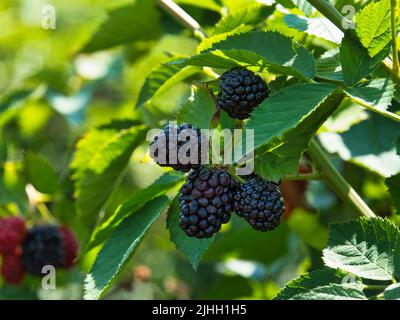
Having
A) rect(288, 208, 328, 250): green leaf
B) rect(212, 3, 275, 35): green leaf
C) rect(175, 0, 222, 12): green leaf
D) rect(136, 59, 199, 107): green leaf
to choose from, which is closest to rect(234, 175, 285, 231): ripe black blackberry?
rect(136, 59, 199, 107): green leaf

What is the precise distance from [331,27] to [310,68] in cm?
18

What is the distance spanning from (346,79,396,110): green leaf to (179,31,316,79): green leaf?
0.28 ft

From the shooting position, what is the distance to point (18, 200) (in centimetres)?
241

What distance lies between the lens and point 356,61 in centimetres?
132

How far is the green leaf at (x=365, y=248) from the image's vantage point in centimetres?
132

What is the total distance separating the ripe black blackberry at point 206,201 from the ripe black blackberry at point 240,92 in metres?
0.12

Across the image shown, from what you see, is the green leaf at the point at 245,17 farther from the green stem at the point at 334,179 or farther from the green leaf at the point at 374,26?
the green leaf at the point at 374,26

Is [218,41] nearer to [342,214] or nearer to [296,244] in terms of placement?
[342,214]

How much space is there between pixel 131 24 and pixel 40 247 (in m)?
0.75

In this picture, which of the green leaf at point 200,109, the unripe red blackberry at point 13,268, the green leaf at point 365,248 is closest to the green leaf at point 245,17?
the green leaf at point 200,109

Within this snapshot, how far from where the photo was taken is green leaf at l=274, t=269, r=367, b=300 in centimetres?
127

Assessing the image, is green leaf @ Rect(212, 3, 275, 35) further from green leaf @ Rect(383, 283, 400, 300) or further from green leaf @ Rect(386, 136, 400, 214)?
green leaf @ Rect(383, 283, 400, 300)

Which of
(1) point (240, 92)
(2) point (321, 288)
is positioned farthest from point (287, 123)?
(2) point (321, 288)
